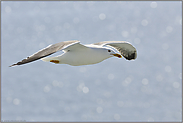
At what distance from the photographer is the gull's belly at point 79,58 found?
5289 mm

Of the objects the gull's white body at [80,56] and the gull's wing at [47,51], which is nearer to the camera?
the gull's wing at [47,51]

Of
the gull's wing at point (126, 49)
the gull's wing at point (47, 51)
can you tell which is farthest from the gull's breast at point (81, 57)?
the gull's wing at point (126, 49)

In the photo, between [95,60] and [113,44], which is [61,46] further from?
[113,44]

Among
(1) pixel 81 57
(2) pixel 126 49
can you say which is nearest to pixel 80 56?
(1) pixel 81 57

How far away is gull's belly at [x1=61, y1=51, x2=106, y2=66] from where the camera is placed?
17.4 feet

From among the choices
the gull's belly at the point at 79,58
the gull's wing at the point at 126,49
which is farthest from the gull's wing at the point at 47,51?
the gull's wing at the point at 126,49

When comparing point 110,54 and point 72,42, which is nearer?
point 72,42

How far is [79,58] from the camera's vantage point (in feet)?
17.4

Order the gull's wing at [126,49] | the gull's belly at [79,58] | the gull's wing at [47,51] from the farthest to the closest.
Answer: the gull's wing at [126,49], the gull's belly at [79,58], the gull's wing at [47,51]

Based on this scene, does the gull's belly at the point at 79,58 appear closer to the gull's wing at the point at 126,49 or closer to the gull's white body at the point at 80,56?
the gull's white body at the point at 80,56

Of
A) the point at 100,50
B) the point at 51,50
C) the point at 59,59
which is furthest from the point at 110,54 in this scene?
the point at 51,50

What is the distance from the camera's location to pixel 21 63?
4.23 meters

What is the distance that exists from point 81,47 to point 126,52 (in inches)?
62.7

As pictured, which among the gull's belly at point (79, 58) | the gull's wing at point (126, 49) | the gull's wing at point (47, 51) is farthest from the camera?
the gull's wing at point (126, 49)
